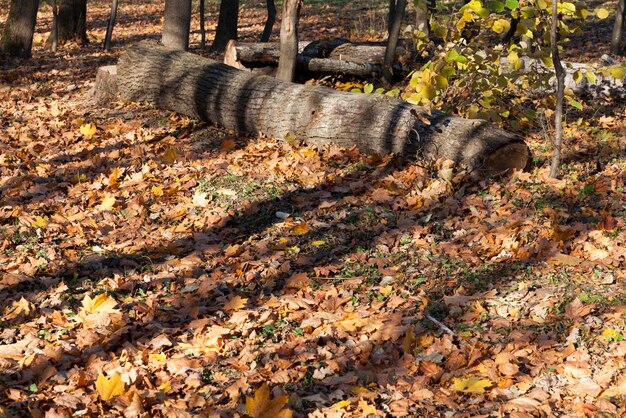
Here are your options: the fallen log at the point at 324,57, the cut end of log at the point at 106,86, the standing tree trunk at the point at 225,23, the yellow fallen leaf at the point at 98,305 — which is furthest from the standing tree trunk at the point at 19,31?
the yellow fallen leaf at the point at 98,305

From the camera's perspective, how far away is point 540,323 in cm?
462

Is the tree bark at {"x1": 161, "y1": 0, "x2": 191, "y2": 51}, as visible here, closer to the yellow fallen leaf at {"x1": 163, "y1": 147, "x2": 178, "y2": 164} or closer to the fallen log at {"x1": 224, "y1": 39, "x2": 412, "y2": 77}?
the fallen log at {"x1": 224, "y1": 39, "x2": 412, "y2": 77}

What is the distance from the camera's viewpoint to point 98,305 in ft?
16.2

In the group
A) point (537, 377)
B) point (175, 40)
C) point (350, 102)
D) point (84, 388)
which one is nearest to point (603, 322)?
point (537, 377)

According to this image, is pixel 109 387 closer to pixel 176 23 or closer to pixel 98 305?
pixel 98 305

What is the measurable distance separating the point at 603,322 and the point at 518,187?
2325 mm

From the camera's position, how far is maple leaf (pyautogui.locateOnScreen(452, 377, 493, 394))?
3900mm

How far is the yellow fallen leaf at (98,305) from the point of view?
4.88 meters

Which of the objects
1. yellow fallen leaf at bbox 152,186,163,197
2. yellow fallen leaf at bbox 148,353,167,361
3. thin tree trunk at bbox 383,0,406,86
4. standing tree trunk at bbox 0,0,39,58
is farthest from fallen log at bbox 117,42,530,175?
standing tree trunk at bbox 0,0,39,58

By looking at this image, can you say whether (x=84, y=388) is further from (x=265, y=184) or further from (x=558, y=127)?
(x=558, y=127)

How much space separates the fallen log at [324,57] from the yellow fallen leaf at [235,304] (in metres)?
6.20

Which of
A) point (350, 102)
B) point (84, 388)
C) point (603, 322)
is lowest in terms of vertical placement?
point (84, 388)

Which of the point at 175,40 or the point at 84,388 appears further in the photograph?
the point at 175,40

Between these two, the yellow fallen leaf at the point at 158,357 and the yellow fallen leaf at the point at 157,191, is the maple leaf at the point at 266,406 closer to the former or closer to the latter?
the yellow fallen leaf at the point at 158,357
